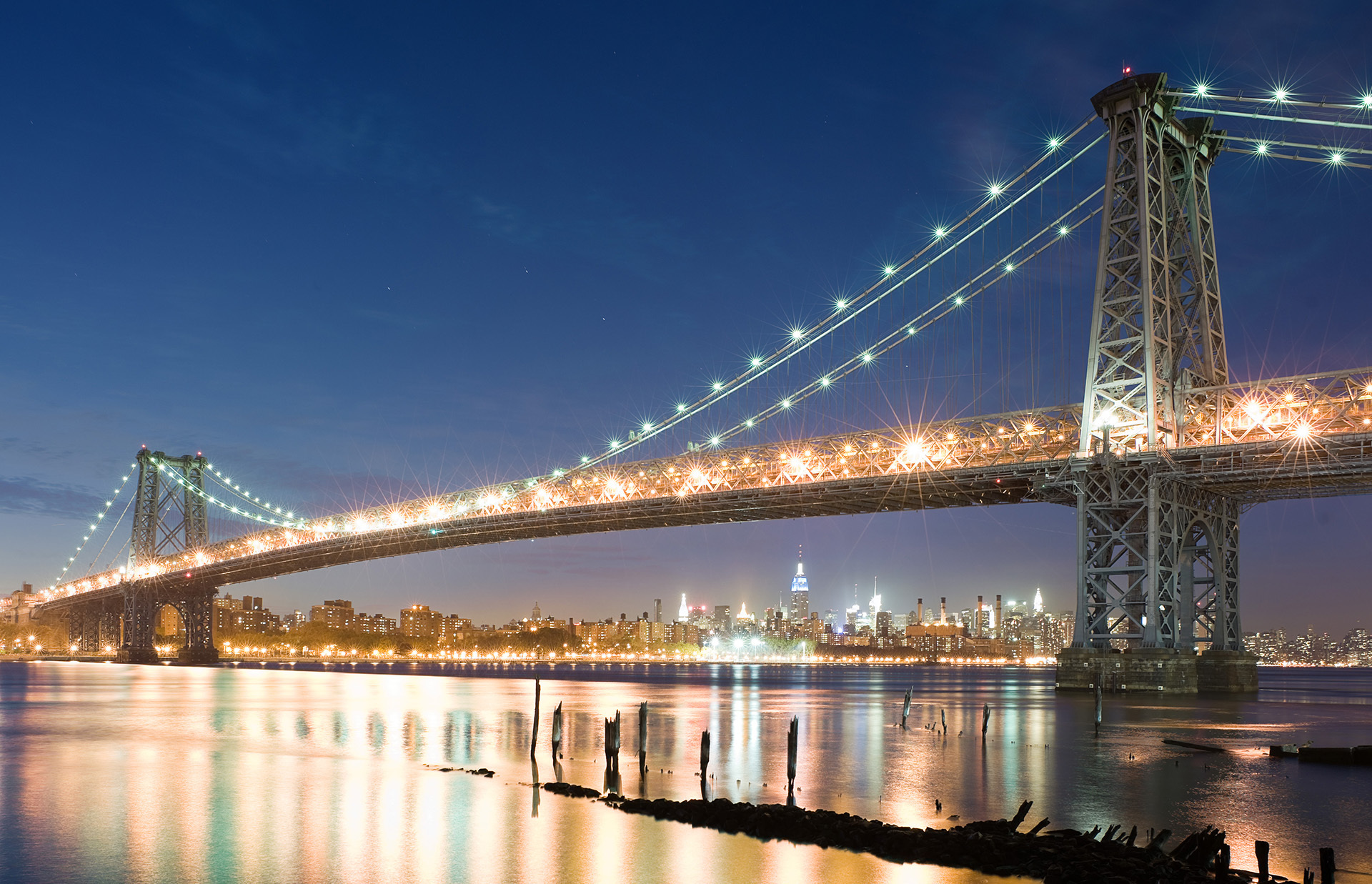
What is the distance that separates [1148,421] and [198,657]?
111959 millimetres

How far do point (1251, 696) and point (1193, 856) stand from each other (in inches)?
1697

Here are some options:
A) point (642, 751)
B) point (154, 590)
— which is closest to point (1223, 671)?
point (642, 751)

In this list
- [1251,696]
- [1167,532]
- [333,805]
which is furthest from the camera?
[1251,696]

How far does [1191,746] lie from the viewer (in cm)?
3241

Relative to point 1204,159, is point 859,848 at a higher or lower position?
lower

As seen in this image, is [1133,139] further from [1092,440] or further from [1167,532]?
[1167,532]

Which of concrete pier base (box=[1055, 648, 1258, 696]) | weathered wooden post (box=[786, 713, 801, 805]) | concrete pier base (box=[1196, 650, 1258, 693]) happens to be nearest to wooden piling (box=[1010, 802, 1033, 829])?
weathered wooden post (box=[786, 713, 801, 805])

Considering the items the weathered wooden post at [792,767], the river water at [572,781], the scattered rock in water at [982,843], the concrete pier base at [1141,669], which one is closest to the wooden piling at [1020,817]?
the scattered rock in water at [982,843]

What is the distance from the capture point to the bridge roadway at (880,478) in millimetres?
45438

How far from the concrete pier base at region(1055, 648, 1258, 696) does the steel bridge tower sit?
0.06 metres

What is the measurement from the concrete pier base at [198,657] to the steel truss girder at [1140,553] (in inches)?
4192

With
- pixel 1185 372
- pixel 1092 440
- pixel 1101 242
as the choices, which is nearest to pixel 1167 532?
pixel 1092 440

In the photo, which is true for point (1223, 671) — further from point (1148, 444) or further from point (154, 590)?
point (154, 590)

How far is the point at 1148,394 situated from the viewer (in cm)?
4597
